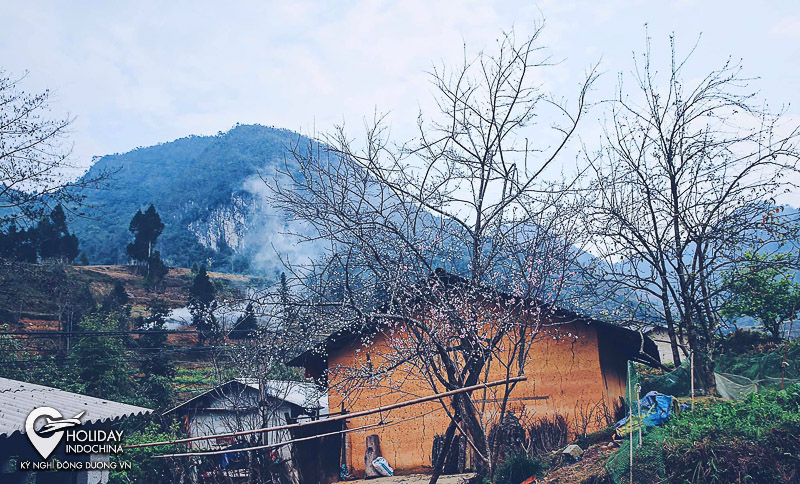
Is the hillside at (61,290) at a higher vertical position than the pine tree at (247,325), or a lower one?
higher

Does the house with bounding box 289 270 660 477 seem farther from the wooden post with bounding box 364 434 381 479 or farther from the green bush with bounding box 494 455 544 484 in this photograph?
the green bush with bounding box 494 455 544 484

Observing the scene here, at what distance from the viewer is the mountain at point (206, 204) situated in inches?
3238

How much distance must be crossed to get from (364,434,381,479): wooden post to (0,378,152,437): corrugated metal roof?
5392 millimetres

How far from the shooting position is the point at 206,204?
105562 millimetres

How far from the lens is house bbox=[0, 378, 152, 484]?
8.39m

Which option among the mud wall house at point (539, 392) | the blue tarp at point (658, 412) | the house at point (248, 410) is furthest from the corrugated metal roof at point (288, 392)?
the blue tarp at point (658, 412)

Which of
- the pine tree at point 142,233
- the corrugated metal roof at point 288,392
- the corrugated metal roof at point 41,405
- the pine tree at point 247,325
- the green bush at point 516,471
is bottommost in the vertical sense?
the green bush at point 516,471

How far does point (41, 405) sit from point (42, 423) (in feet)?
A: 5.56

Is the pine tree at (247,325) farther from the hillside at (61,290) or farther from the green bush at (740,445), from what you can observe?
the green bush at (740,445)

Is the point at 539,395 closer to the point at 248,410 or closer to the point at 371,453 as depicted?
the point at 371,453

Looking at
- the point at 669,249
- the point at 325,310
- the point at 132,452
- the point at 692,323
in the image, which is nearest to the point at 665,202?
the point at 669,249

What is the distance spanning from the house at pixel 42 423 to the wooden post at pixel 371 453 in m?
5.39

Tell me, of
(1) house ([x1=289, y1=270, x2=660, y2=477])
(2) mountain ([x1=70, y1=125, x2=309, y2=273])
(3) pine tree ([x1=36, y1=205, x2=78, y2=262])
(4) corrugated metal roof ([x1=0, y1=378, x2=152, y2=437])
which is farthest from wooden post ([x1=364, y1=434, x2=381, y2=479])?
(2) mountain ([x1=70, y1=125, x2=309, y2=273])

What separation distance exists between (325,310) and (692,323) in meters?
7.37
